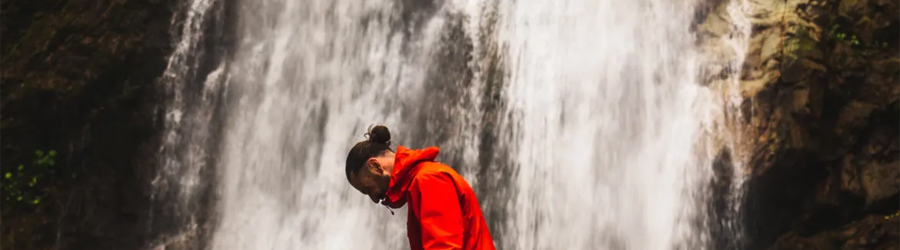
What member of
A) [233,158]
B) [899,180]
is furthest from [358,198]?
[899,180]

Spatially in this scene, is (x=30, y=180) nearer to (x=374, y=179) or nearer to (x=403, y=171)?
(x=374, y=179)

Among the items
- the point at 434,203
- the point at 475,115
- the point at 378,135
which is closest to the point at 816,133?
the point at 475,115

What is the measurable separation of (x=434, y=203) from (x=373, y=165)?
0.37 meters

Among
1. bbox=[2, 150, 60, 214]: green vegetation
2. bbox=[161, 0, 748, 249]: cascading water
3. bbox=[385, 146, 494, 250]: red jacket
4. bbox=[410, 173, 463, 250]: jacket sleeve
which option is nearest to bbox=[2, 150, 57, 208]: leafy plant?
bbox=[2, 150, 60, 214]: green vegetation

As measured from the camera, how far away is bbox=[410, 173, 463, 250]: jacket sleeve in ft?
8.77

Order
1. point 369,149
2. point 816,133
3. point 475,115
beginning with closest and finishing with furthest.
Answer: point 369,149
point 816,133
point 475,115

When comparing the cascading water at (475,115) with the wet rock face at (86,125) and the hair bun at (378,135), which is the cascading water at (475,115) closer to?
the wet rock face at (86,125)

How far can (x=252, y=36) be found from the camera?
8.78 metres

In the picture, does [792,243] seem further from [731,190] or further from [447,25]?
[447,25]

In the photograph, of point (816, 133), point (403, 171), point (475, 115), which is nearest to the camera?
point (403, 171)

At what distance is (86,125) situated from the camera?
8422 mm

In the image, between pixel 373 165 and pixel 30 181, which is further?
pixel 30 181

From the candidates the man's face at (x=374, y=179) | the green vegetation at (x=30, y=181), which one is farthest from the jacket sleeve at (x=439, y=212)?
the green vegetation at (x=30, y=181)

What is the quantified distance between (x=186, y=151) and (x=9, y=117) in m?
1.79
